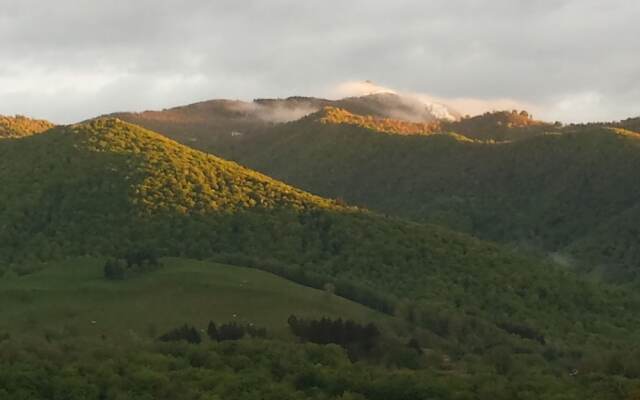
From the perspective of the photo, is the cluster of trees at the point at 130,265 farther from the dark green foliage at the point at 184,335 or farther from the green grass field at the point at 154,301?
the dark green foliage at the point at 184,335

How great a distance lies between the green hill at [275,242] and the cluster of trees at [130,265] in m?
1.21

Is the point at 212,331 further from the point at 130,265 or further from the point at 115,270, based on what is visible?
the point at 130,265

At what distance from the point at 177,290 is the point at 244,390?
23.5 m

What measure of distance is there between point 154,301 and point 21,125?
90714 mm

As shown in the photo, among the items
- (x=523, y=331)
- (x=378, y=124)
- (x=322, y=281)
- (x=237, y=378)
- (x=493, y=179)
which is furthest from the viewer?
(x=378, y=124)

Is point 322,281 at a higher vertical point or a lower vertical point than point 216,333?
higher

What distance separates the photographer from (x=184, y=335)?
164ft

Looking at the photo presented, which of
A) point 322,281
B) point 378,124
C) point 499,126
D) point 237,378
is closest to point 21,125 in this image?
point 378,124

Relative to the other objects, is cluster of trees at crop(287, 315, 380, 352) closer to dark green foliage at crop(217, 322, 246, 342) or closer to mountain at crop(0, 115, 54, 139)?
dark green foliage at crop(217, 322, 246, 342)

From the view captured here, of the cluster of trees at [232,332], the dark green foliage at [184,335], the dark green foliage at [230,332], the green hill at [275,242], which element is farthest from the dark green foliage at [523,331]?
the dark green foliage at [184,335]

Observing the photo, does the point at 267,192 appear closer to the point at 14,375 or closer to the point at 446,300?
the point at 446,300

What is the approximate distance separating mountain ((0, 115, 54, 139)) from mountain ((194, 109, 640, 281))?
29718 millimetres

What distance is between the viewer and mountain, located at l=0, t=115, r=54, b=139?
458 ft

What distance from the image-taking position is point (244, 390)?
4000cm
